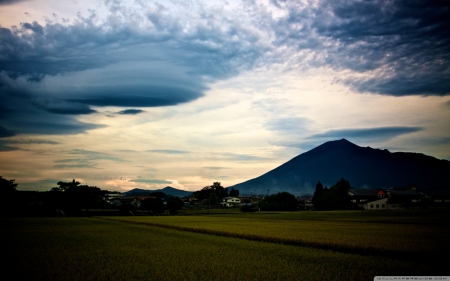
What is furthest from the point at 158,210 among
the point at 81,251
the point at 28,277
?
the point at 28,277

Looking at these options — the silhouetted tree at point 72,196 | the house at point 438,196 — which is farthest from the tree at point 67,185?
the house at point 438,196

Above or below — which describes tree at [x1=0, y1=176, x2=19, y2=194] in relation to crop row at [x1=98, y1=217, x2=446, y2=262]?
above

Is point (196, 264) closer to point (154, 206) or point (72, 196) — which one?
point (154, 206)

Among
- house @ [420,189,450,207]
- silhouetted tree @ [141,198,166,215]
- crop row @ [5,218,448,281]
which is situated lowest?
crop row @ [5,218,448,281]

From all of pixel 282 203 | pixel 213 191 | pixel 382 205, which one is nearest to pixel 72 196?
pixel 282 203

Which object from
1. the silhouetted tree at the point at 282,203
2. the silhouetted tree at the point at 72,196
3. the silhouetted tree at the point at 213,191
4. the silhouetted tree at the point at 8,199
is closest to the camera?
the silhouetted tree at the point at 8,199

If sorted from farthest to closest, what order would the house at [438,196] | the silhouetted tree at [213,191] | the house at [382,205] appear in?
the silhouetted tree at [213,191] → the house at [438,196] → the house at [382,205]

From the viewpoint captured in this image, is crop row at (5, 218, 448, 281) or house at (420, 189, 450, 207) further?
house at (420, 189, 450, 207)

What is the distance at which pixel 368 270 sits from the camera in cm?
1201

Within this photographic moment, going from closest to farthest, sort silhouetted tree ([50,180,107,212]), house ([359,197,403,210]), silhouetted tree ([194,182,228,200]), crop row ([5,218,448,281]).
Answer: crop row ([5,218,448,281])
silhouetted tree ([50,180,107,212])
house ([359,197,403,210])
silhouetted tree ([194,182,228,200])

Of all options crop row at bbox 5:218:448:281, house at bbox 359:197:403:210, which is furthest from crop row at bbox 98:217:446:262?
house at bbox 359:197:403:210

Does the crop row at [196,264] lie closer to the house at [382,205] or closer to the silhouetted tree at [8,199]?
the silhouetted tree at [8,199]

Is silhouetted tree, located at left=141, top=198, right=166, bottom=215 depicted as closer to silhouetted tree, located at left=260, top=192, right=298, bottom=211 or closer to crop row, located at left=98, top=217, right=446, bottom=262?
silhouetted tree, located at left=260, top=192, right=298, bottom=211

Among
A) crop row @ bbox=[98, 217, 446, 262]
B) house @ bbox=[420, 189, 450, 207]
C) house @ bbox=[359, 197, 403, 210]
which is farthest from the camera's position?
house @ bbox=[420, 189, 450, 207]
